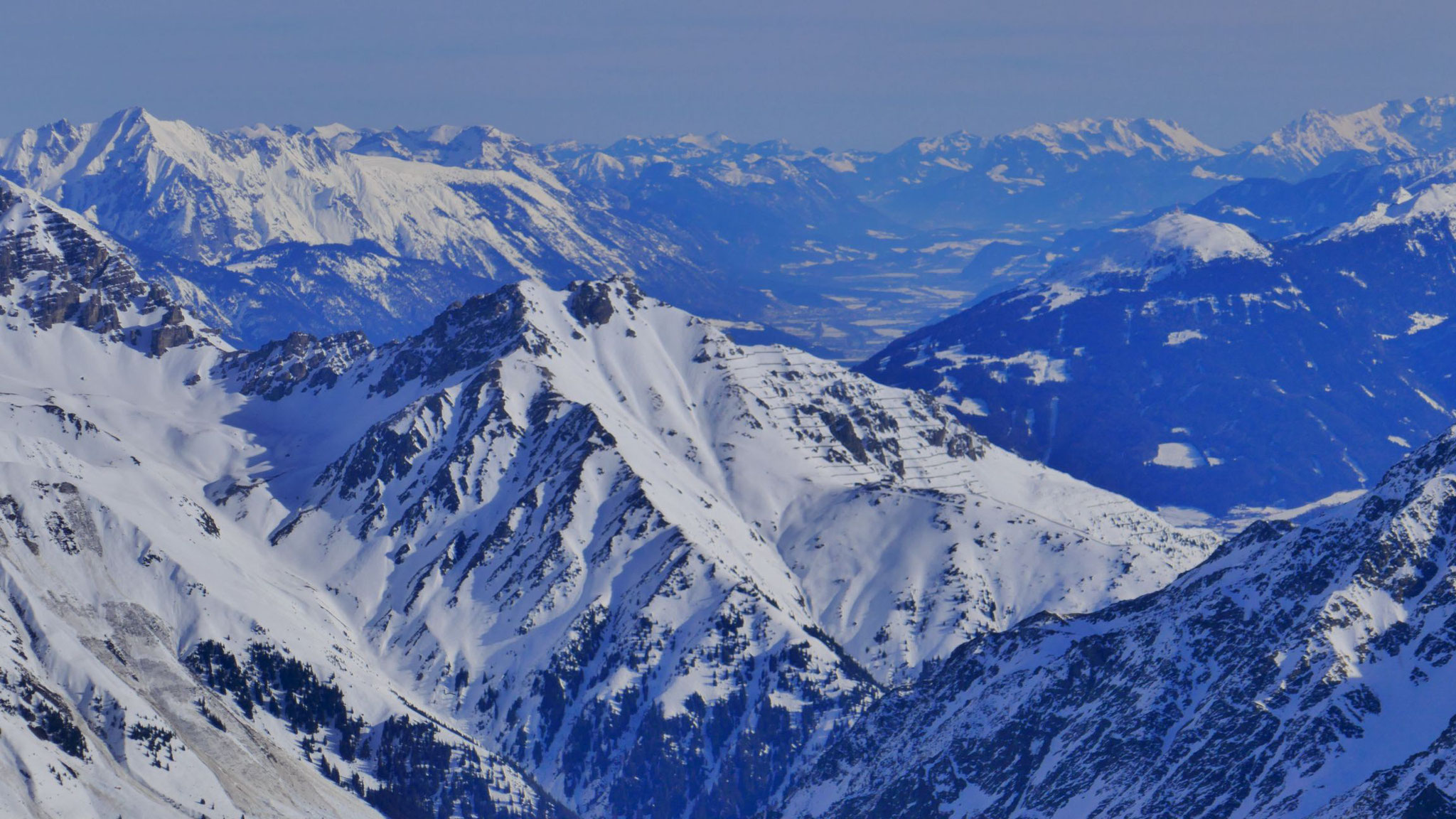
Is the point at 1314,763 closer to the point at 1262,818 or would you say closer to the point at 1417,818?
the point at 1262,818

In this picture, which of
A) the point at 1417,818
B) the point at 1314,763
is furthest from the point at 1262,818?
the point at 1417,818

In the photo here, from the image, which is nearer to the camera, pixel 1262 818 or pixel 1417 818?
pixel 1417 818

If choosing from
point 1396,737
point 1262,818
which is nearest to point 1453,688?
point 1396,737

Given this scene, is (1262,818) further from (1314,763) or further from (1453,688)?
(1453,688)

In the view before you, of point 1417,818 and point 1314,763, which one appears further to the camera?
point 1314,763

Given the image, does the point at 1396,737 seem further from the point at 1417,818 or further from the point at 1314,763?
the point at 1417,818
